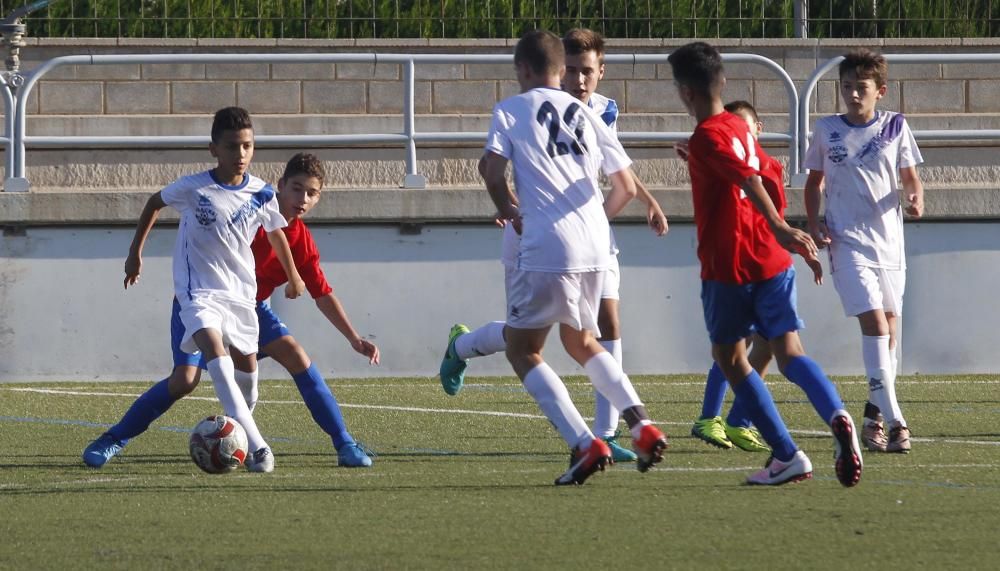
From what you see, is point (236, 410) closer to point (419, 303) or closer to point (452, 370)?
point (452, 370)

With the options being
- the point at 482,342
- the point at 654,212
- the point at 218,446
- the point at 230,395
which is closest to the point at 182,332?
the point at 230,395

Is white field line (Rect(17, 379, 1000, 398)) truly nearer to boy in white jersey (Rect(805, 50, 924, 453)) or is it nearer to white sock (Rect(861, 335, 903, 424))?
boy in white jersey (Rect(805, 50, 924, 453))

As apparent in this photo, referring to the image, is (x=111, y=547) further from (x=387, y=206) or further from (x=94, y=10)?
(x=94, y=10)

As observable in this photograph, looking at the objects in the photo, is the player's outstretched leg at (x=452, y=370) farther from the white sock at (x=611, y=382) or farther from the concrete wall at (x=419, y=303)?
the concrete wall at (x=419, y=303)

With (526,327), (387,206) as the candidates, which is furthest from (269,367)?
(526,327)

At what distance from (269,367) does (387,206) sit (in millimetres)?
1463

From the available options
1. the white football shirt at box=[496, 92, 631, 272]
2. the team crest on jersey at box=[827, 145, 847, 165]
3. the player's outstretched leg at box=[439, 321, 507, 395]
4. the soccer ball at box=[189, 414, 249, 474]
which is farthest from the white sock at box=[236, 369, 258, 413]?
the team crest on jersey at box=[827, 145, 847, 165]

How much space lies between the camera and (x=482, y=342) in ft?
26.7

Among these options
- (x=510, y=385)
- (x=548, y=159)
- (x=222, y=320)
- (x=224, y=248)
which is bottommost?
(x=510, y=385)

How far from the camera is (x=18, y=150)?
40.2ft

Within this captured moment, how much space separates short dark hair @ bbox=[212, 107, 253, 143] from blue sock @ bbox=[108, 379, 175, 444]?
43.0 inches

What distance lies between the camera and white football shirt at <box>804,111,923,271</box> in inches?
315

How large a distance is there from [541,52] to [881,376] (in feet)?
7.75

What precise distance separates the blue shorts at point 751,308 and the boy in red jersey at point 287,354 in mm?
1702
